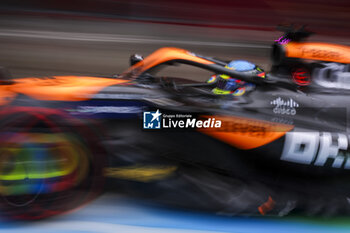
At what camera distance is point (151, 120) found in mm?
2057

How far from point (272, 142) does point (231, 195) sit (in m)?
0.41

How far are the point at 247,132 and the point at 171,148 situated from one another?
45 cm

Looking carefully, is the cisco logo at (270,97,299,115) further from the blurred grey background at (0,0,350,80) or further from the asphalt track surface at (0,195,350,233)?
the blurred grey background at (0,0,350,80)

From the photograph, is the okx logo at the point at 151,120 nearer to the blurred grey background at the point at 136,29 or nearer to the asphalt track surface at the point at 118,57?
the asphalt track surface at the point at 118,57

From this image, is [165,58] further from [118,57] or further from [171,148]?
[118,57]

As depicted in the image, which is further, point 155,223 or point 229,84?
point 229,84

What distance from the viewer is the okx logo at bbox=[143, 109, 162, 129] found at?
205cm

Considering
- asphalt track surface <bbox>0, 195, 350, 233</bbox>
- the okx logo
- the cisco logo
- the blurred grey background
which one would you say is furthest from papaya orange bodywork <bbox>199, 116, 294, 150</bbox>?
the blurred grey background

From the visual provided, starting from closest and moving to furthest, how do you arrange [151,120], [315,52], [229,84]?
[151,120] → [229,84] → [315,52]

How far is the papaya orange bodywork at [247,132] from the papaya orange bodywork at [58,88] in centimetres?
74

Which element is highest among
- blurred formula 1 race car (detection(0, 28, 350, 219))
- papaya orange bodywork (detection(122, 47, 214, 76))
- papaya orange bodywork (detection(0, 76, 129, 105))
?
papaya orange bodywork (detection(122, 47, 214, 76))

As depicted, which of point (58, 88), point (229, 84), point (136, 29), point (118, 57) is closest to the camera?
point (58, 88)

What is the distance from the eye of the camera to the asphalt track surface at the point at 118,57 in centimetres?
212

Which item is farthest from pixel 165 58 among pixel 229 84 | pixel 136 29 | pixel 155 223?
pixel 136 29
